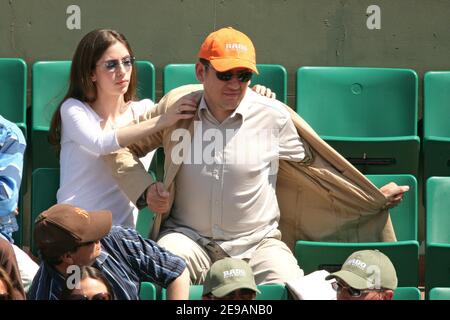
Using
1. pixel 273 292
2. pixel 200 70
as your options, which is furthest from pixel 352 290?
pixel 200 70

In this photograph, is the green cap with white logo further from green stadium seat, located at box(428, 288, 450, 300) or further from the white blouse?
the white blouse

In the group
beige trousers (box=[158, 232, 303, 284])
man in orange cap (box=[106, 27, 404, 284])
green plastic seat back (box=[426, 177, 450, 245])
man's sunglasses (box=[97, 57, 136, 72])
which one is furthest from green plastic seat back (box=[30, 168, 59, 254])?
green plastic seat back (box=[426, 177, 450, 245])

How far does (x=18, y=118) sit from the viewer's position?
18.4 feet

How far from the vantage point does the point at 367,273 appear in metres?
3.98

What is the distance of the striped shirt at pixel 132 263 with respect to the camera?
4.19 meters

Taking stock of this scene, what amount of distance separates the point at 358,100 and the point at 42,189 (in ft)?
5.22

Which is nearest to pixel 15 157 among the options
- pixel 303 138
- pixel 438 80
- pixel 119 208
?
pixel 119 208

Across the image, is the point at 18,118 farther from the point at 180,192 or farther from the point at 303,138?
the point at 303,138

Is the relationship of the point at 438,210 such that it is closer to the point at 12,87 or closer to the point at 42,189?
the point at 42,189

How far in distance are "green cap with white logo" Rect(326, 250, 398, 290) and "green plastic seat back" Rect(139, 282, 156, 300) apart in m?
0.64

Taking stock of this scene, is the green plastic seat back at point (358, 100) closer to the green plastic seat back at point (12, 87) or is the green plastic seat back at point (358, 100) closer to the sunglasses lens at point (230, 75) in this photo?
the sunglasses lens at point (230, 75)

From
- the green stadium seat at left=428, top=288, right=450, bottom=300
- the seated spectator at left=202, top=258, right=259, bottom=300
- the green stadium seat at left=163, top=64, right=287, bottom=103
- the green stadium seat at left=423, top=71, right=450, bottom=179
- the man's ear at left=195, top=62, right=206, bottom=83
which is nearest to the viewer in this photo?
the seated spectator at left=202, top=258, right=259, bottom=300

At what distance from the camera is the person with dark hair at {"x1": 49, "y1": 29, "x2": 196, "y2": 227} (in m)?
5.02

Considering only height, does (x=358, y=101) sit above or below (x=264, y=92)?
below
